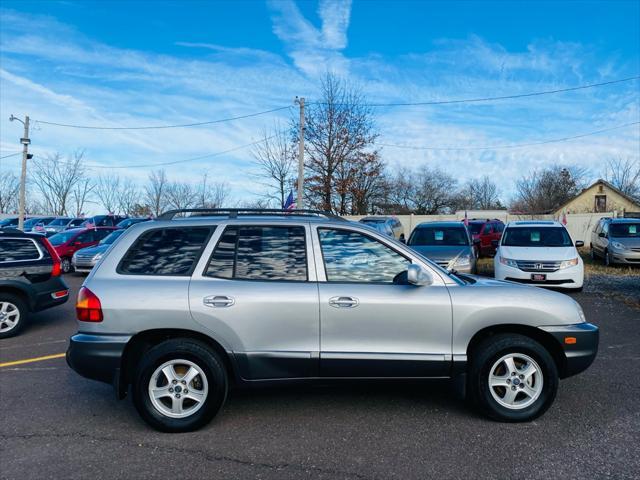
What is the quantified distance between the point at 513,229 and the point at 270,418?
9757 millimetres

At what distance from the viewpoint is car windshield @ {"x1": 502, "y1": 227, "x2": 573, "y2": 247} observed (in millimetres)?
11484

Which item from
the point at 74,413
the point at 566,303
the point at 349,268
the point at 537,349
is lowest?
the point at 74,413

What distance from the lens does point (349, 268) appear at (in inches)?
159

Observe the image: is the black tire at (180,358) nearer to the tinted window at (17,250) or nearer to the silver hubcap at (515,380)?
the silver hubcap at (515,380)

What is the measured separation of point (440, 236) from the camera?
1216 centimetres

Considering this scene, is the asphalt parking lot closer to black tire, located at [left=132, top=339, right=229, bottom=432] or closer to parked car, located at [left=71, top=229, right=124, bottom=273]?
black tire, located at [left=132, top=339, right=229, bottom=432]

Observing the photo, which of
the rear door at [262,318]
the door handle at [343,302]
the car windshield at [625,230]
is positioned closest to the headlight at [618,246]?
the car windshield at [625,230]

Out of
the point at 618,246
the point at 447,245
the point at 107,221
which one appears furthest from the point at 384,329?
the point at 107,221

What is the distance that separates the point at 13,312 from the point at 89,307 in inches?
183

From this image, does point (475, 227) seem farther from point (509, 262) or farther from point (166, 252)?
point (166, 252)

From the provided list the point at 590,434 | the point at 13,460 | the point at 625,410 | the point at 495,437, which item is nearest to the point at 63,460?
the point at 13,460

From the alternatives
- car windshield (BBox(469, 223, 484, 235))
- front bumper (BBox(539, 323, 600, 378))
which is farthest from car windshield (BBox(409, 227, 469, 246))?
car windshield (BBox(469, 223, 484, 235))

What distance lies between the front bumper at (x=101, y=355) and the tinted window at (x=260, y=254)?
923 mm

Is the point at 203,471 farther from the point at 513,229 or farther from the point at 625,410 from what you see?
the point at 513,229
